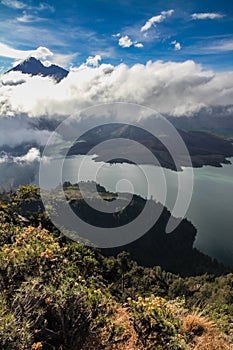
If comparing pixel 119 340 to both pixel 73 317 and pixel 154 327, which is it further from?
pixel 73 317

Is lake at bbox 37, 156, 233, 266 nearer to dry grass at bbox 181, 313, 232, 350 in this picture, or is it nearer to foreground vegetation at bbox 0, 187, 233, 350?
dry grass at bbox 181, 313, 232, 350

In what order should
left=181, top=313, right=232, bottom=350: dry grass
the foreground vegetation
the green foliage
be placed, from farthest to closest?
left=181, top=313, right=232, bottom=350: dry grass → the green foliage → the foreground vegetation

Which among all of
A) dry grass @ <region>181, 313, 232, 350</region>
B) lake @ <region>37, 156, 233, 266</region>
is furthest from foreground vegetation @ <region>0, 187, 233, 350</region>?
lake @ <region>37, 156, 233, 266</region>

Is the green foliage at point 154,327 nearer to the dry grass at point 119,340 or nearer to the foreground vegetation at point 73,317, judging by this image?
the foreground vegetation at point 73,317

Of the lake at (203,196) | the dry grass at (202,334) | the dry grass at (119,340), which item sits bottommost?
the dry grass at (119,340)

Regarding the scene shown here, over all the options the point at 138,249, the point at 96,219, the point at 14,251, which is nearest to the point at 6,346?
the point at 14,251

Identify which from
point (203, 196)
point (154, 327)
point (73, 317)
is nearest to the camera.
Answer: point (154, 327)

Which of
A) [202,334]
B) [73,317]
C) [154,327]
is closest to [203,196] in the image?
[202,334]

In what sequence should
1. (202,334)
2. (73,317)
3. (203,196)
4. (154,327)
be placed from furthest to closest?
1. (203,196)
2. (202,334)
3. (73,317)
4. (154,327)

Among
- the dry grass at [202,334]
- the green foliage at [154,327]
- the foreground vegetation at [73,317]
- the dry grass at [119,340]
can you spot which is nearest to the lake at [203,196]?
the dry grass at [202,334]
